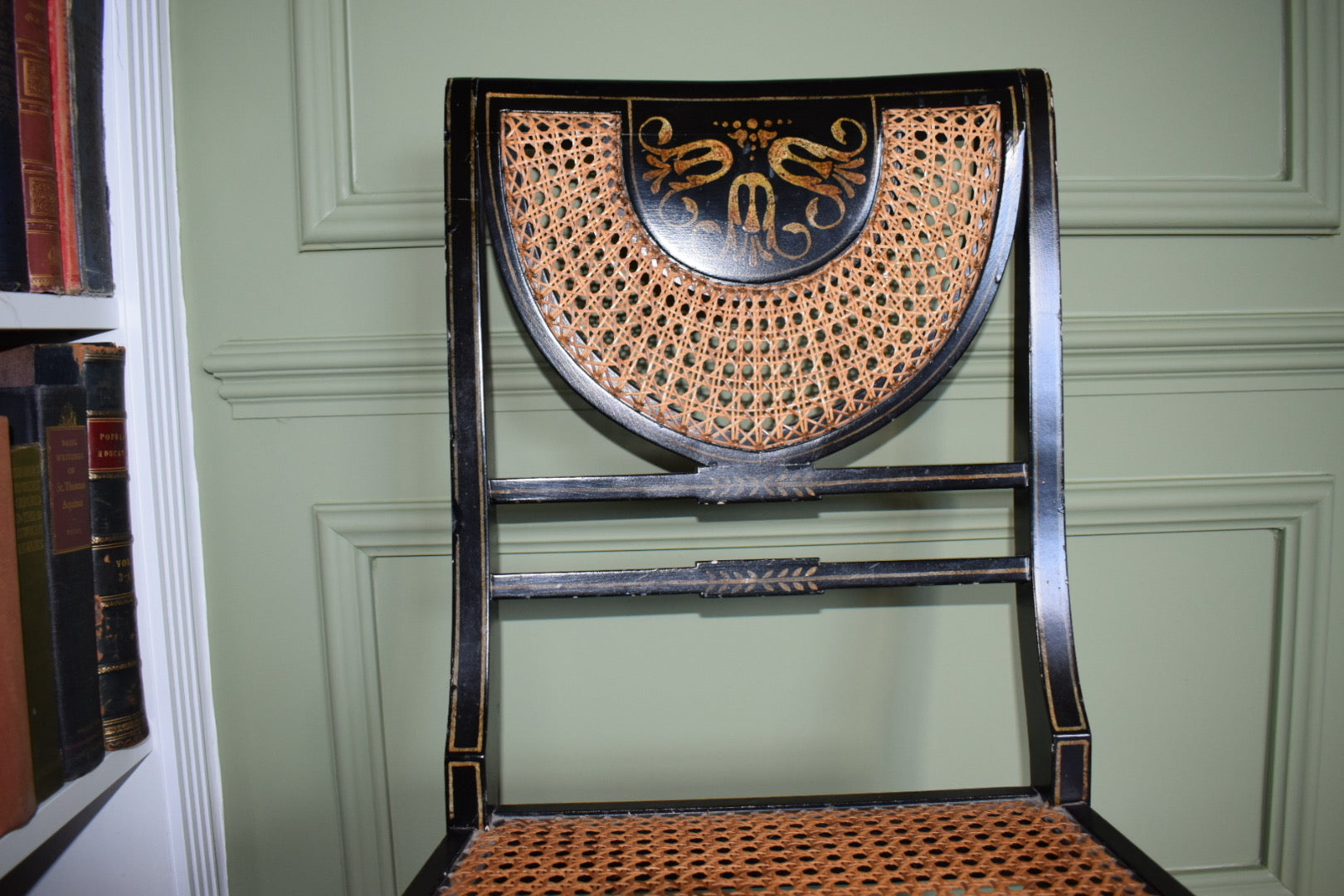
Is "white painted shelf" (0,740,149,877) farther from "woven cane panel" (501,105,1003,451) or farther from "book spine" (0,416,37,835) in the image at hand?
"woven cane panel" (501,105,1003,451)

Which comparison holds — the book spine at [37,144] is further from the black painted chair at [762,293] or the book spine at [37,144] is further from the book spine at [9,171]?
the black painted chair at [762,293]

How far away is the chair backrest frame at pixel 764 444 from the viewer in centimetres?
59

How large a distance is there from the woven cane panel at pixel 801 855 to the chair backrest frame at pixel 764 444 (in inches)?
3.2

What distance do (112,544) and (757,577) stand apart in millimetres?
519

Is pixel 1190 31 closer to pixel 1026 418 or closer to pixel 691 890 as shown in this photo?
pixel 1026 418

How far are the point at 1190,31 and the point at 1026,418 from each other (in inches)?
18.8

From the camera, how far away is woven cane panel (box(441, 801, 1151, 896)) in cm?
47

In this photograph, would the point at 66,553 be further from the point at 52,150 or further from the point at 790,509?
the point at 790,509

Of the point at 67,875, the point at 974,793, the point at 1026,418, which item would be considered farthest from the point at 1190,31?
the point at 67,875

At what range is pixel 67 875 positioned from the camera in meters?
0.76

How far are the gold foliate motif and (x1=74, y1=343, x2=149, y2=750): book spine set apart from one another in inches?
18.5

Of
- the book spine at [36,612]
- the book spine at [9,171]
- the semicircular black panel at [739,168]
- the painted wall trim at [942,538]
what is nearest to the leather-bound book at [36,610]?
the book spine at [36,612]

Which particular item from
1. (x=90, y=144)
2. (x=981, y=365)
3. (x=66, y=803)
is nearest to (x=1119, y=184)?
(x=981, y=365)

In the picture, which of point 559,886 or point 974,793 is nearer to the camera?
point 559,886
